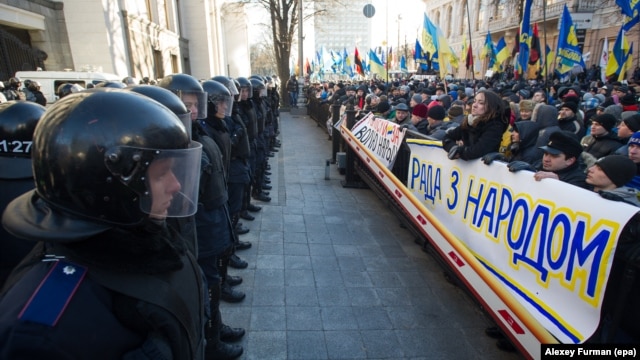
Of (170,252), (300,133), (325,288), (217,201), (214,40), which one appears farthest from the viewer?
(214,40)

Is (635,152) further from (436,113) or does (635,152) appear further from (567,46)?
(567,46)

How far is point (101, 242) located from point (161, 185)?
0.27 m

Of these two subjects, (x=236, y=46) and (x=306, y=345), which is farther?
(x=236, y=46)

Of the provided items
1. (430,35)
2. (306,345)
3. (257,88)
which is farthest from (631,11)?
(306,345)

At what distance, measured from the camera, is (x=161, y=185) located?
50.6 inches

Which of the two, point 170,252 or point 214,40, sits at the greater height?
point 214,40

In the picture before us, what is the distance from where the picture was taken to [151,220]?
1.25m

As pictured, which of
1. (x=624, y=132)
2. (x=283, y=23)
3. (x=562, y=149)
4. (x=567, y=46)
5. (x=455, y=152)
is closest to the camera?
(x=562, y=149)

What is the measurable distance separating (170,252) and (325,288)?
2.97 meters

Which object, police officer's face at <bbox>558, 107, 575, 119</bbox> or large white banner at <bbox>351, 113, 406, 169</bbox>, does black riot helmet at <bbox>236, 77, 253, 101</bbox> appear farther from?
police officer's face at <bbox>558, 107, 575, 119</bbox>

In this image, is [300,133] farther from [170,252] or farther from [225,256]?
[170,252]

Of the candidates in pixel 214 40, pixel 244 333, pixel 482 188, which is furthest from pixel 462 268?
pixel 214 40

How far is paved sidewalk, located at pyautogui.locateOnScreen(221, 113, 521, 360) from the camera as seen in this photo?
3.15 m

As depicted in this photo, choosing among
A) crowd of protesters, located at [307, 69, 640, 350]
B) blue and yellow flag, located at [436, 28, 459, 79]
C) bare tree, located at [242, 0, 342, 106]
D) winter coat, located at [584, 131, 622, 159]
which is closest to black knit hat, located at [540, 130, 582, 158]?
crowd of protesters, located at [307, 69, 640, 350]
